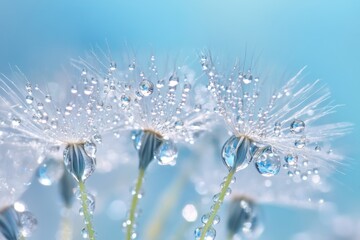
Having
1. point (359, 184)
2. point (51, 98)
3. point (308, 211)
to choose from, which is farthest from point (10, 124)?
point (308, 211)

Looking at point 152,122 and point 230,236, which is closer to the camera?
point 152,122

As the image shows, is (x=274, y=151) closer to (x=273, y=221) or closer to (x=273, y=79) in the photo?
(x=273, y=79)

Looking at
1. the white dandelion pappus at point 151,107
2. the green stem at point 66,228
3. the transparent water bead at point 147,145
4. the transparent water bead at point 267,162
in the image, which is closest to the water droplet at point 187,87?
the white dandelion pappus at point 151,107

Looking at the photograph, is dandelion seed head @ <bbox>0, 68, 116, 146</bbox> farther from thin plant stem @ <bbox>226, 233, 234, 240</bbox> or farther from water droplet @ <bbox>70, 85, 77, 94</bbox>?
thin plant stem @ <bbox>226, 233, 234, 240</bbox>

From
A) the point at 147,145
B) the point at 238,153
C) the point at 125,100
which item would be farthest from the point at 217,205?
the point at 125,100

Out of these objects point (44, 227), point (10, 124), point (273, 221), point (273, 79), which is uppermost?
point (273, 79)

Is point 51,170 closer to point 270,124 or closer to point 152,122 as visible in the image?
point 152,122

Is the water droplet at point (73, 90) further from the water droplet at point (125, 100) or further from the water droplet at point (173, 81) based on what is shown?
the water droplet at point (173, 81)
